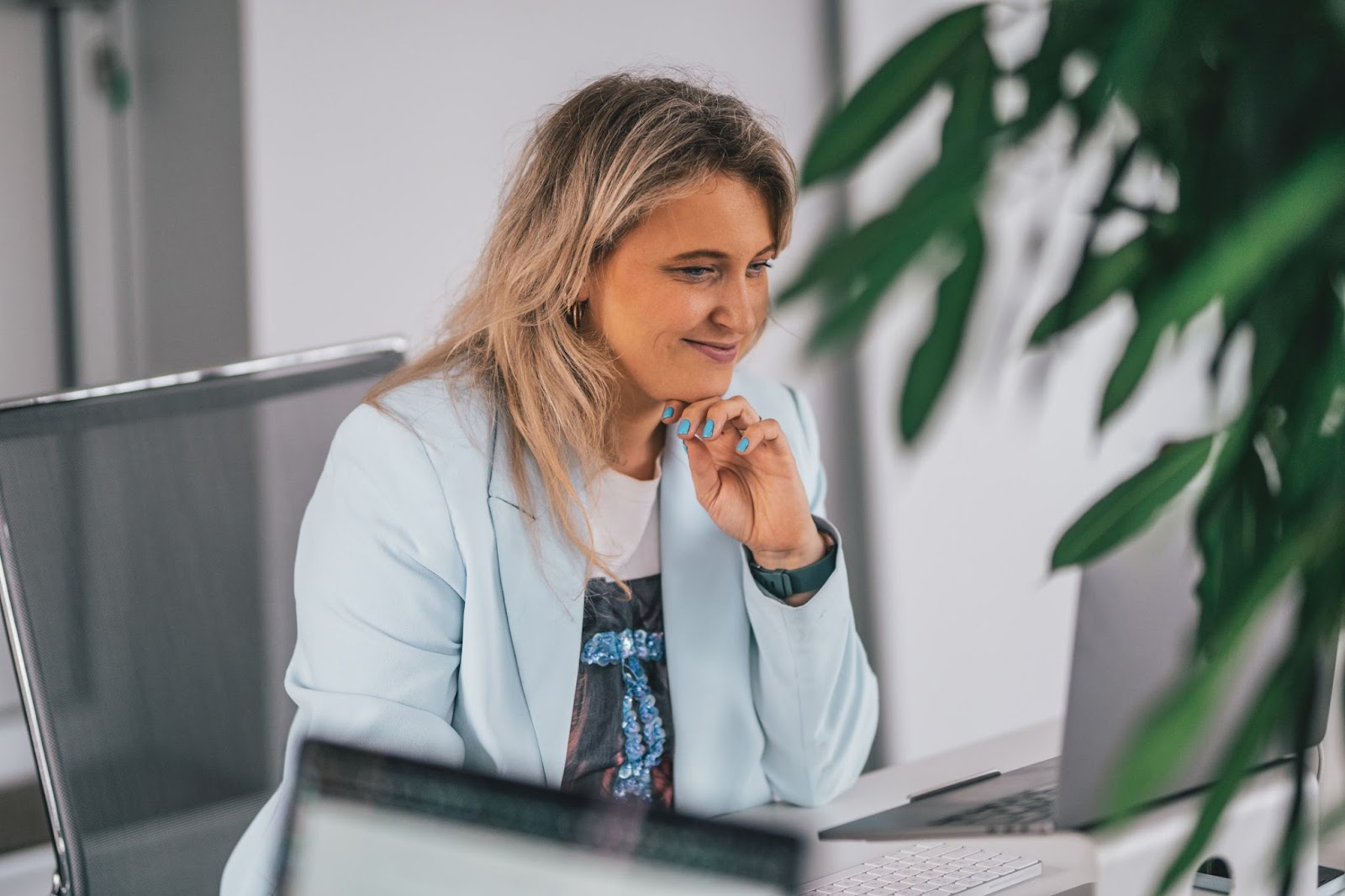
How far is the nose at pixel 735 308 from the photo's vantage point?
4.43 ft

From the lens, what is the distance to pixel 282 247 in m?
2.23

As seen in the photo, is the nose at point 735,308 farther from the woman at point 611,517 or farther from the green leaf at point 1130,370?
the green leaf at point 1130,370

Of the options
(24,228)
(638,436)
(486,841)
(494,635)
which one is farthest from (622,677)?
(24,228)

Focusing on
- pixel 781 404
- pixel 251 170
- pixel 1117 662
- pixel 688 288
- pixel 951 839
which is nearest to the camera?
pixel 1117 662

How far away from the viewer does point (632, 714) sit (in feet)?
4.47

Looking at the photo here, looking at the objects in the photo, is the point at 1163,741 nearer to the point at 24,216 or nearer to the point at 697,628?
the point at 697,628

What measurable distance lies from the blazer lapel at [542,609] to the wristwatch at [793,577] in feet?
0.63

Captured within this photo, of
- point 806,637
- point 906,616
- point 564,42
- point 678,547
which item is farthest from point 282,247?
point 906,616

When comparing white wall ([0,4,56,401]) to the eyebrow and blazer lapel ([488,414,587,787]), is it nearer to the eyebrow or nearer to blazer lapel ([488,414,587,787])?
blazer lapel ([488,414,587,787])

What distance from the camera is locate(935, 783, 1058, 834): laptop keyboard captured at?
3.48 feet

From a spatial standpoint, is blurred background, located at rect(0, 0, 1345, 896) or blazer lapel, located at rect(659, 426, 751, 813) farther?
blurred background, located at rect(0, 0, 1345, 896)

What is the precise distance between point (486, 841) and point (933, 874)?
2.21 ft

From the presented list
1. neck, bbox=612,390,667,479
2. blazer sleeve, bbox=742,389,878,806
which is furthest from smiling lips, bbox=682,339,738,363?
blazer sleeve, bbox=742,389,878,806

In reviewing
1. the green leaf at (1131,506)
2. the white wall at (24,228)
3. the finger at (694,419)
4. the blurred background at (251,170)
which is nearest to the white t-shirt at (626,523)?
the finger at (694,419)
